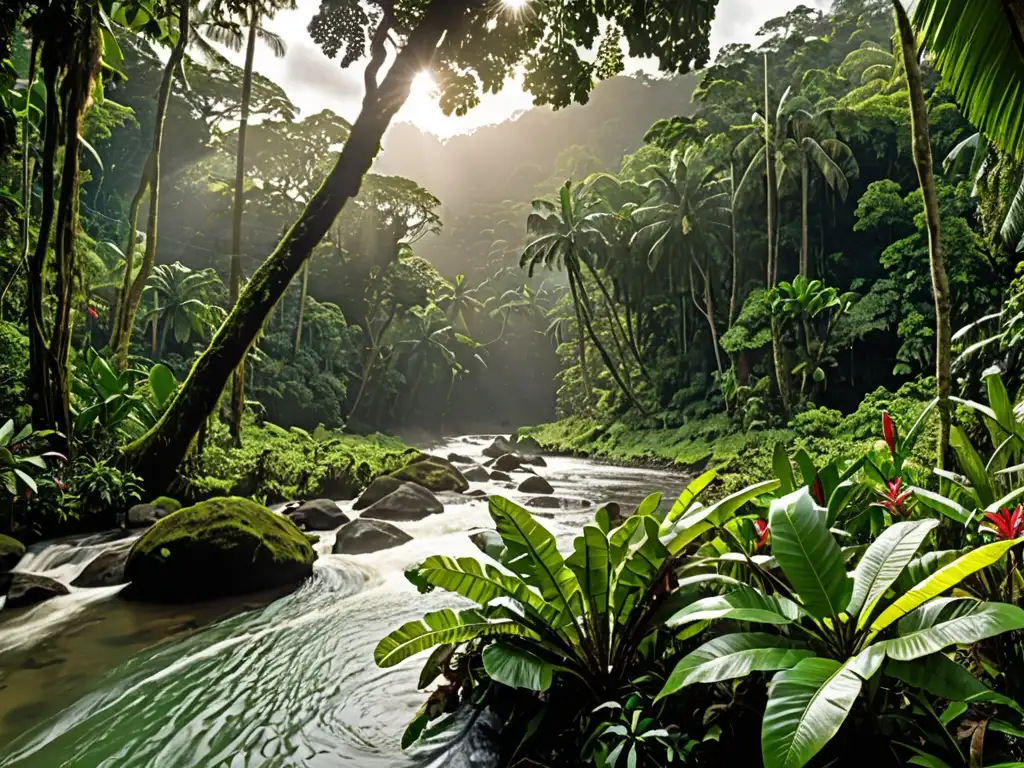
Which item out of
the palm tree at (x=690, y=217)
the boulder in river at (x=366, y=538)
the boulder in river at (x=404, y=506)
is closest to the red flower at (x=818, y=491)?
the boulder in river at (x=366, y=538)

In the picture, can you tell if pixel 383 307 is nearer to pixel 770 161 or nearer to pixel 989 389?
pixel 770 161

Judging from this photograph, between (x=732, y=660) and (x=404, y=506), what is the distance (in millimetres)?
8811

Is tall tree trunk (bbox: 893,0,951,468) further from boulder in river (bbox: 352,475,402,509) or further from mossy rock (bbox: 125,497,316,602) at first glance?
boulder in river (bbox: 352,475,402,509)

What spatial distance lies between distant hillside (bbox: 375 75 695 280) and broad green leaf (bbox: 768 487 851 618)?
5895 cm

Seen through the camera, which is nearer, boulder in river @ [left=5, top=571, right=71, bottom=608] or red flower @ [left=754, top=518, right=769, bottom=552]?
red flower @ [left=754, top=518, right=769, bottom=552]

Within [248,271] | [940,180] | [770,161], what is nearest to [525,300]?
[248,271]

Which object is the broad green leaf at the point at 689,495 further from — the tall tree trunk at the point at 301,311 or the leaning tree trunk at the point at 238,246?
the tall tree trunk at the point at 301,311

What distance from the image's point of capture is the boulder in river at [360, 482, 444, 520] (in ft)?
32.6

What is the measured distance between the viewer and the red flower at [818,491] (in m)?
2.79

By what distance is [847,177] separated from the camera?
74.0 ft

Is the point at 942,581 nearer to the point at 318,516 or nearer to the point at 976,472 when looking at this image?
the point at 976,472

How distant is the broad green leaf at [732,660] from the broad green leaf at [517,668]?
53 centimetres

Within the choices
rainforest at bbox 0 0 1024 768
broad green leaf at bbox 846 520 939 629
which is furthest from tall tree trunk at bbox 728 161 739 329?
broad green leaf at bbox 846 520 939 629

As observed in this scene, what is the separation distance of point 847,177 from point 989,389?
78.0 ft
